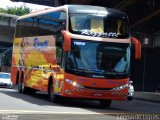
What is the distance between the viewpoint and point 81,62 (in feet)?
75.2

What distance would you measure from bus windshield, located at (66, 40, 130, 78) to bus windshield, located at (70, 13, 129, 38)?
41cm

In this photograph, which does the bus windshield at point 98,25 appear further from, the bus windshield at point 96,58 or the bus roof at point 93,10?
the bus windshield at point 96,58

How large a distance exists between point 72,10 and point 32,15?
685 centimetres

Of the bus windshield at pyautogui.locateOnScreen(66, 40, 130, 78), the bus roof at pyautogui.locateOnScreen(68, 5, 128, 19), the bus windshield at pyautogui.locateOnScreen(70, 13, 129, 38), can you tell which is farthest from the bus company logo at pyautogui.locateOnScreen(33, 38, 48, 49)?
the bus windshield at pyautogui.locateOnScreen(66, 40, 130, 78)

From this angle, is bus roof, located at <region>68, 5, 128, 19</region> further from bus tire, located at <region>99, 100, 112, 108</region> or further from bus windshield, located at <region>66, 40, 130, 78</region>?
bus tire, located at <region>99, 100, 112, 108</region>

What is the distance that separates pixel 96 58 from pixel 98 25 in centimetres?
137

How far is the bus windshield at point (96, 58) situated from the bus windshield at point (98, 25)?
1.35 feet

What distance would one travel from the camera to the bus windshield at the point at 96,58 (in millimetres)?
22891

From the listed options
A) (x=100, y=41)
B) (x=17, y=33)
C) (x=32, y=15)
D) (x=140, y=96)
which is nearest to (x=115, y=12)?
(x=100, y=41)

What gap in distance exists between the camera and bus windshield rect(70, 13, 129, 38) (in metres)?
23.1

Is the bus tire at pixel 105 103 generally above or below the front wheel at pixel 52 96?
below

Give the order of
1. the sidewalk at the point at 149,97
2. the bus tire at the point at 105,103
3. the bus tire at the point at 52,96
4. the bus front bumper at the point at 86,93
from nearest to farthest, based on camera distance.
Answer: the bus front bumper at the point at 86,93 → the bus tire at the point at 52,96 → the bus tire at the point at 105,103 → the sidewalk at the point at 149,97


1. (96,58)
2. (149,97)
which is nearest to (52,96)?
(96,58)

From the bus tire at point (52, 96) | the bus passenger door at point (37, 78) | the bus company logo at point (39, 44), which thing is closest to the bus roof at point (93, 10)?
the bus company logo at point (39, 44)
